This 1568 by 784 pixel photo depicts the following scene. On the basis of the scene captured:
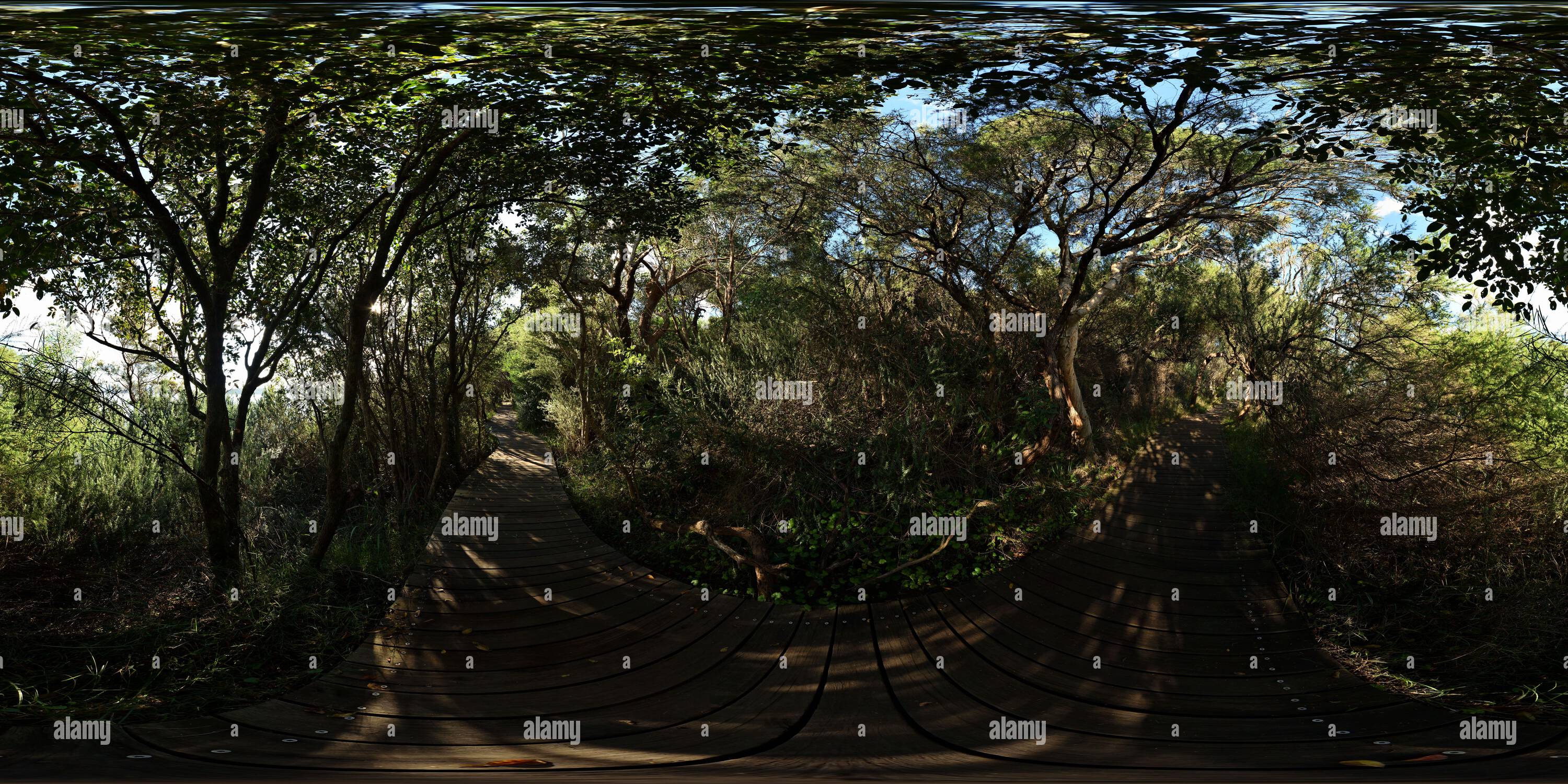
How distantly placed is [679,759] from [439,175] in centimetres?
247

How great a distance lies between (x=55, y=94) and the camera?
2.45 metres

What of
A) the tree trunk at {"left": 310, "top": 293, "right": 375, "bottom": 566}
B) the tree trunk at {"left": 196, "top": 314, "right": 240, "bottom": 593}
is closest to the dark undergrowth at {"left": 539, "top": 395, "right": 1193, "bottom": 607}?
the tree trunk at {"left": 310, "top": 293, "right": 375, "bottom": 566}

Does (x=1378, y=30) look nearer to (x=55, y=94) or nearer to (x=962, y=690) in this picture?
(x=962, y=690)

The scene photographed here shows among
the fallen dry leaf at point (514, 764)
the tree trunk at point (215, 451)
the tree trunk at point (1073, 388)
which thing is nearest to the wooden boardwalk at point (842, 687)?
the fallen dry leaf at point (514, 764)

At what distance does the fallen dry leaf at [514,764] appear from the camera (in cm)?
159

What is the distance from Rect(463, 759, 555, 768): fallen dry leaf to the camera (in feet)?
5.23

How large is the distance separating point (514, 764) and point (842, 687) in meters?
1.00

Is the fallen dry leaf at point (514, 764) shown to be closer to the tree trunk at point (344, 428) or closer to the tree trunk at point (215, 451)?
the tree trunk at point (344, 428)

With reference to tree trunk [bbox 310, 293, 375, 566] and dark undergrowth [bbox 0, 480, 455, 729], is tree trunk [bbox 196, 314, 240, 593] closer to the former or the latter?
dark undergrowth [bbox 0, 480, 455, 729]

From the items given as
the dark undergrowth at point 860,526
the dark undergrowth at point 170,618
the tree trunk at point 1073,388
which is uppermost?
the tree trunk at point 1073,388

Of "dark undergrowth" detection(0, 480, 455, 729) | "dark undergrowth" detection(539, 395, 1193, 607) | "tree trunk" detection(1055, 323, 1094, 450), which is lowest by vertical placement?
"dark undergrowth" detection(539, 395, 1193, 607)

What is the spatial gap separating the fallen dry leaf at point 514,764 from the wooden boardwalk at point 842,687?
0.5 inches

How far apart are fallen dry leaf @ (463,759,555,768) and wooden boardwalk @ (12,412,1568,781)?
0.04 feet

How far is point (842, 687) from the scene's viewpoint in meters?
2.13
